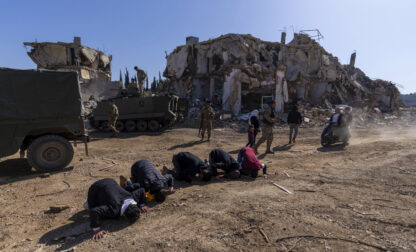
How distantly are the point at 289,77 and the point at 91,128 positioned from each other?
1734cm

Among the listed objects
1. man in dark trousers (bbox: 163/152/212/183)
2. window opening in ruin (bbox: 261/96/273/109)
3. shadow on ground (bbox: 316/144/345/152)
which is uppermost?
window opening in ruin (bbox: 261/96/273/109)

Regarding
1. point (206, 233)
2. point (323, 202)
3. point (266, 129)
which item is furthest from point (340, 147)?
point (206, 233)

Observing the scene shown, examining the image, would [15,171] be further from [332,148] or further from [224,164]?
[332,148]

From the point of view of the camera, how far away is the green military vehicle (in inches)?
206

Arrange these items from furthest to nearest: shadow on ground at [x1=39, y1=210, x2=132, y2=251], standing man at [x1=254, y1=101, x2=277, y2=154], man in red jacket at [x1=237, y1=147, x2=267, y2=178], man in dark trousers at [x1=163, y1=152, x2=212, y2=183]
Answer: standing man at [x1=254, y1=101, x2=277, y2=154] < man in red jacket at [x1=237, y1=147, x2=267, y2=178] < man in dark trousers at [x1=163, y1=152, x2=212, y2=183] < shadow on ground at [x1=39, y1=210, x2=132, y2=251]

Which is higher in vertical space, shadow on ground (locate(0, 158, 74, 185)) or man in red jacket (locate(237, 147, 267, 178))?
man in red jacket (locate(237, 147, 267, 178))

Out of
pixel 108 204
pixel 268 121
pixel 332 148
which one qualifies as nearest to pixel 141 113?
pixel 268 121

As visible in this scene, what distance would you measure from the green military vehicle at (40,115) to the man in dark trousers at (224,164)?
11.7 feet

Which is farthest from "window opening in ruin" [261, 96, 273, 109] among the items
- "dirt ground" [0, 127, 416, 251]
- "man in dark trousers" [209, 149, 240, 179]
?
"man in dark trousers" [209, 149, 240, 179]

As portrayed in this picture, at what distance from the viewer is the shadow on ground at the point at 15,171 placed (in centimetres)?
535

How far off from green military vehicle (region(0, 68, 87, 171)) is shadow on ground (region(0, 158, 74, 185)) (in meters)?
0.29

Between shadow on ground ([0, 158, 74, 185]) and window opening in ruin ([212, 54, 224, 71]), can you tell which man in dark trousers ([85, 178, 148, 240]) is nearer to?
shadow on ground ([0, 158, 74, 185])

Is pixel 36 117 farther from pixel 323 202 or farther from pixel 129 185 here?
pixel 323 202

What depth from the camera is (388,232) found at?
300 centimetres
